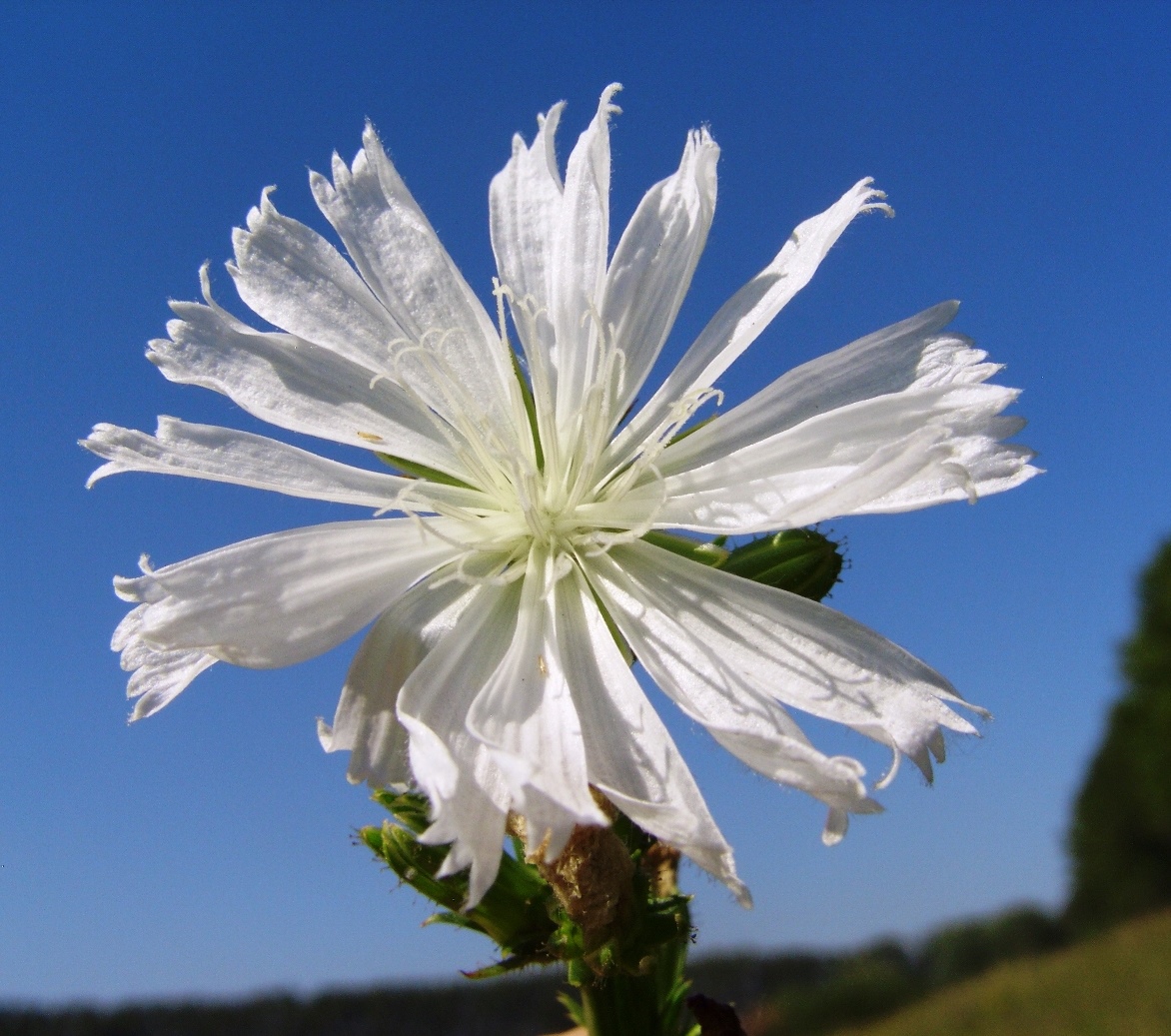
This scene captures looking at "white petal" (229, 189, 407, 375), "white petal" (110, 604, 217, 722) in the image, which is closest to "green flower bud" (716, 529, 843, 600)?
"white petal" (229, 189, 407, 375)

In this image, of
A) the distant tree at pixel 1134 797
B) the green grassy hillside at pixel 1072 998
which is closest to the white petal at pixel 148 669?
the green grassy hillside at pixel 1072 998

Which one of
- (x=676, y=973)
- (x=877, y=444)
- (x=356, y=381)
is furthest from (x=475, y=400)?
(x=676, y=973)

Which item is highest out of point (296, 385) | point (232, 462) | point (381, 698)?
point (296, 385)

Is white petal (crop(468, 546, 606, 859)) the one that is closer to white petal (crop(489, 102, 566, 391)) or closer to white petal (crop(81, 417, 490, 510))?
white petal (crop(81, 417, 490, 510))

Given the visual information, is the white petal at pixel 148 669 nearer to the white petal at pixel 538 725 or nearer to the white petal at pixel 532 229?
the white petal at pixel 538 725

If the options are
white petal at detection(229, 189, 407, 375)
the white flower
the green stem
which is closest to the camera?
the white flower

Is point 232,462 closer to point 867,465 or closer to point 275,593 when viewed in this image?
point 275,593

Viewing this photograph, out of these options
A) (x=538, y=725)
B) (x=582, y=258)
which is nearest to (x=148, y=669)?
(x=538, y=725)
